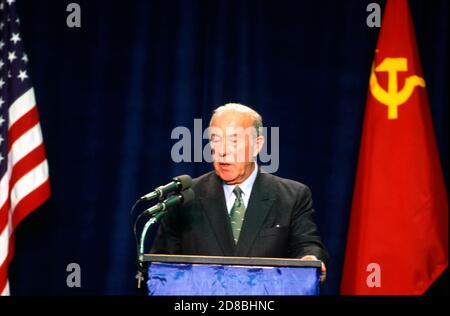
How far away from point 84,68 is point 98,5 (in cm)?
44

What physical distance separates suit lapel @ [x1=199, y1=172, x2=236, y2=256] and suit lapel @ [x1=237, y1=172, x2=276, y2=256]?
6cm

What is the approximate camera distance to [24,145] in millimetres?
4387

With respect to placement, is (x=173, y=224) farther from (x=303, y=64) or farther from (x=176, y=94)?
(x=303, y=64)

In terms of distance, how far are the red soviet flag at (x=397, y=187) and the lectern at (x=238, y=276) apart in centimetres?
189

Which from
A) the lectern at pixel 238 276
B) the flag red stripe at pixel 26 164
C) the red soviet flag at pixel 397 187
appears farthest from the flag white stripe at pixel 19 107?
the red soviet flag at pixel 397 187

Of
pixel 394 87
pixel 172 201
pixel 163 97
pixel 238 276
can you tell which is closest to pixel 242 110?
pixel 172 201

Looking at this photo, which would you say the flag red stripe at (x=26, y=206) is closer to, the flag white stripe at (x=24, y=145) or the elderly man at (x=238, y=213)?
the flag white stripe at (x=24, y=145)

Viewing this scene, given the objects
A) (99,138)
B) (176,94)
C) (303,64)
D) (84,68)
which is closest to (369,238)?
(303,64)

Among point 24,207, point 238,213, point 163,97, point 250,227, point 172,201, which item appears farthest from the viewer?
point 163,97

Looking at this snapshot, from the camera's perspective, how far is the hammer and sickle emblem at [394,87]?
4531 millimetres

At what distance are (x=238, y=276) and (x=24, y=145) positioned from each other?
2.23 m

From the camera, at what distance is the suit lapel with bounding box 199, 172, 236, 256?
3.43 m

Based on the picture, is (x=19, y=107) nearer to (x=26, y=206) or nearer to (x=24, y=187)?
(x=24, y=187)

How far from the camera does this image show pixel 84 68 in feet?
15.6
